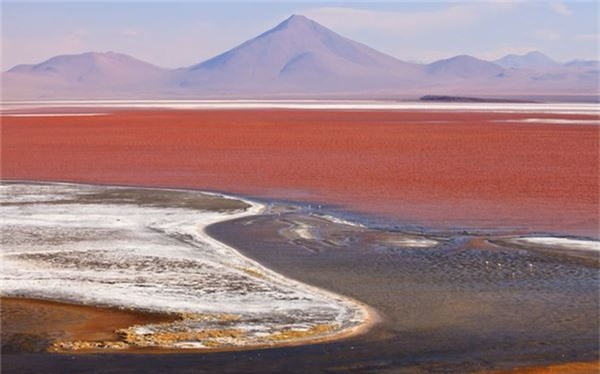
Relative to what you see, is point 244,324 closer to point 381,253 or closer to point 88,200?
point 381,253

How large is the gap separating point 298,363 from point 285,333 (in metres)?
1.20

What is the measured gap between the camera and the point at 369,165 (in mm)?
33156

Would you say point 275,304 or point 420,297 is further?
point 420,297

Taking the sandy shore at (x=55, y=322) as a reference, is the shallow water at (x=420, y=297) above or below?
below

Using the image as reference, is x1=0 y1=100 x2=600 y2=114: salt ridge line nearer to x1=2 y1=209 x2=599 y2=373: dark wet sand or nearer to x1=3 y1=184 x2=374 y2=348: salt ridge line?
x1=2 y1=209 x2=599 y2=373: dark wet sand

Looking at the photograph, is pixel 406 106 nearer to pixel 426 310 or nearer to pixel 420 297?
pixel 420 297

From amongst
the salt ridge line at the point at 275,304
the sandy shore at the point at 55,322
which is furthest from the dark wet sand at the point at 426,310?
the sandy shore at the point at 55,322

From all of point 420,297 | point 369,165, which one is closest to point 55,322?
point 420,297

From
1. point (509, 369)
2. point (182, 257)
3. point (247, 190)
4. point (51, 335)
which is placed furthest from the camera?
point (247, 190)

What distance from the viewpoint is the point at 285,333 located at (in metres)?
11.3

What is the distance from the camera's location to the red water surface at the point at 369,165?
74.1 ft

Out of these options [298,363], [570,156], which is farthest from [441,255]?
[570,156]

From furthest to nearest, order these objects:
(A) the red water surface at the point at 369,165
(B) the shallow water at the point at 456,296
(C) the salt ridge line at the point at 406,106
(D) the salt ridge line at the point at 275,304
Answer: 1. (C) the salt ridge line at the point at 406,106
2. (A) the red water surface at the point at 369,165
3. (D) the salt ridge line at the point at 275,304
4. (B) the shallow water at the point at 456,296

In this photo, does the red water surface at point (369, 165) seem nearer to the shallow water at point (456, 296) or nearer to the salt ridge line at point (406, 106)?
the shallow water at point (456, 296)
